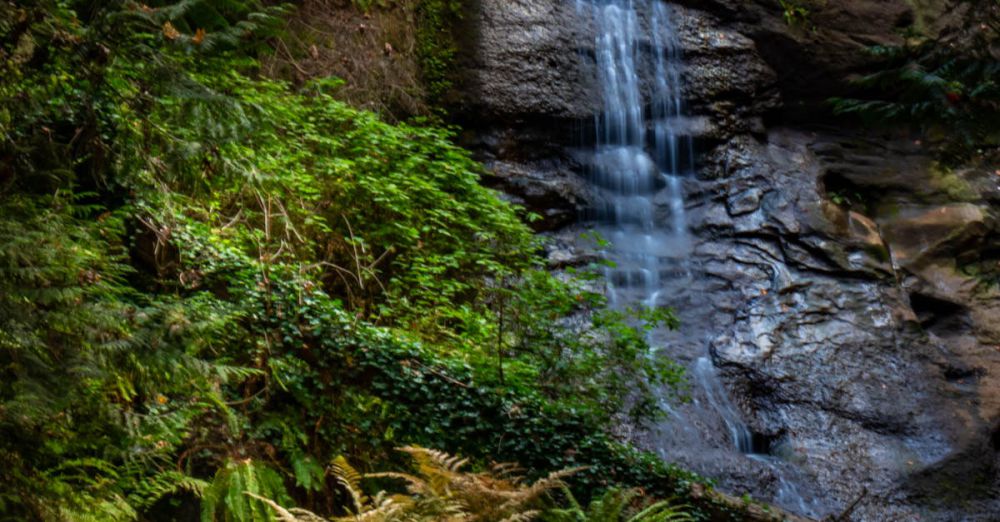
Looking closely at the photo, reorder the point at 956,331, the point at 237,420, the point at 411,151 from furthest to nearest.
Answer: the point at 956,331
the point at 411,151
the point at 237,420

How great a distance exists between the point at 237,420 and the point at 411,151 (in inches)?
156

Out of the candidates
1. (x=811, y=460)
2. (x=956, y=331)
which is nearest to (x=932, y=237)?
(x=956, y=331)

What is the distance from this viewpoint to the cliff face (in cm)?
908

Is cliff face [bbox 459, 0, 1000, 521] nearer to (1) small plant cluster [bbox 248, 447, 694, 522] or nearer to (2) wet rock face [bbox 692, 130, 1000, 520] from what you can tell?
(2) wet rock face [bbox 692, 130, 1000, 520]

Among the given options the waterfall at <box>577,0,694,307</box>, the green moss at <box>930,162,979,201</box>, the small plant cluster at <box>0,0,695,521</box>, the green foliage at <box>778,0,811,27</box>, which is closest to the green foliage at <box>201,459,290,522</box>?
the small plant cluster at <box>0,0,695,521</box>

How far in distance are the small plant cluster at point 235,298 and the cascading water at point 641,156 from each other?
7.03 ft

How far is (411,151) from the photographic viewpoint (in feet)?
28.3

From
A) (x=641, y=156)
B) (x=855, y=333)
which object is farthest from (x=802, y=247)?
(x=641, y=156)

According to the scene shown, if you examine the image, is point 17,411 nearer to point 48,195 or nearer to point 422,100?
point 48,195

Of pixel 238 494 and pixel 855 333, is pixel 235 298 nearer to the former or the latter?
pixel 238 494

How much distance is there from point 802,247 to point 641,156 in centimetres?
269

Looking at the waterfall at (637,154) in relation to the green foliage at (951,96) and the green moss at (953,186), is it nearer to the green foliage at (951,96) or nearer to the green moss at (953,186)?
the green moss at (953,186)

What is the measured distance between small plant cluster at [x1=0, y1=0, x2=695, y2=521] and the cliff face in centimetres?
204

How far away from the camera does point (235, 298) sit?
580cm
